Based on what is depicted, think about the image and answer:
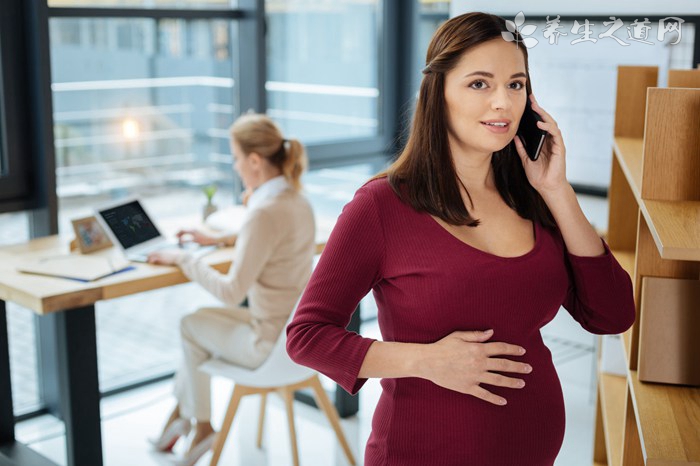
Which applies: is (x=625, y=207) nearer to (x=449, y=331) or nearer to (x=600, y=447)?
(x=600, y=447)

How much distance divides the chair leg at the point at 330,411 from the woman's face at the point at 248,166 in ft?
2.37

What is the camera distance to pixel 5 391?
3203mm

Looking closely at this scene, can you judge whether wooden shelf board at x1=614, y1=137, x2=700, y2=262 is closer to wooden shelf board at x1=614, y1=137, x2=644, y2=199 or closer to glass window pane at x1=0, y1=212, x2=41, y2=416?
wooden shelf board at x1=614, y1=137, x2=644, y2=199

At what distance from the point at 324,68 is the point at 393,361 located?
11.0 feet

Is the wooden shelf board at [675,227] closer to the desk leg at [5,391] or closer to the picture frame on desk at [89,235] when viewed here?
the picture frame on desk at [89,235]

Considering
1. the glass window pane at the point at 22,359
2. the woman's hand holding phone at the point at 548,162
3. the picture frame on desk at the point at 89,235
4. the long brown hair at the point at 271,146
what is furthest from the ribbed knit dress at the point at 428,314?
the glass window pane at the point at 22,359

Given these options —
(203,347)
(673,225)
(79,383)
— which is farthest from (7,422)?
→ (673,225)

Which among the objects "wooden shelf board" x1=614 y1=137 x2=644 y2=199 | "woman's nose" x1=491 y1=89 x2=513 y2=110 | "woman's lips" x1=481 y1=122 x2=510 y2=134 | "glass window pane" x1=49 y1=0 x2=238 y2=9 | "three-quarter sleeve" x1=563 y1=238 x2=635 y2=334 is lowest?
"three-quarter sleeve" x1=563 y1=238 x2=635 y2=334

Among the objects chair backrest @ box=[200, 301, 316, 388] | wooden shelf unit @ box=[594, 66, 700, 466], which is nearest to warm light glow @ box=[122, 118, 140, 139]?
chair backrest @ box=[200, 301, 316, 388]

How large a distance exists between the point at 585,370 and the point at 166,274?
6.92ft

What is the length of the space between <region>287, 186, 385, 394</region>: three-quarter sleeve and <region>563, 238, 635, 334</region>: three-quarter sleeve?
15.0 inches

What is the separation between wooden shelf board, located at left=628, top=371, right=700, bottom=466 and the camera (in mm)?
1507

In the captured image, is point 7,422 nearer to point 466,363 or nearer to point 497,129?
point 466,363

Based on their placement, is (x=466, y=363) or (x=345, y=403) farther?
(x=345, y=403)
